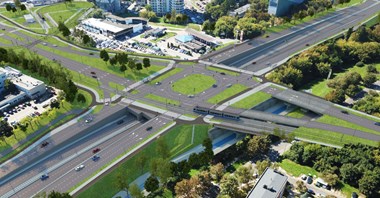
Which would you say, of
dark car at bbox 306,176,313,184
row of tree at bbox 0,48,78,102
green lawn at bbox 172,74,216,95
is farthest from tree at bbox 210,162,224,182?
row of tree at bbox 0,48,78,102

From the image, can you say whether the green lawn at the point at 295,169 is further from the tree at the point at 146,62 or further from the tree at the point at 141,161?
the tree at the point at 146,62

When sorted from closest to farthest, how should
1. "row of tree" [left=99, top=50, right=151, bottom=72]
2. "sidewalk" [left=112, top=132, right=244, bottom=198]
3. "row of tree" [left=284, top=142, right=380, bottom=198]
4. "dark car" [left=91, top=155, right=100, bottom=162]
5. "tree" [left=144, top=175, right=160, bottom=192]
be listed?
"tree" [left=144, top=175, right=160, bottom=192] → "row of tree" [left=284, top=142, right=380, bottom=198] → "sidewalk" [left=112, top=132, right=244, bottom=198] → "dark car" [left=91, top=155, right=100, bottom=162] → "row of tree" [left=99, top=50, right=151, bottom=72]

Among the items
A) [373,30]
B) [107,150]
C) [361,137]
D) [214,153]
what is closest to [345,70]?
[373,30]

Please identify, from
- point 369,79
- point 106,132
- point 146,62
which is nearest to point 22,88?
point 106,132

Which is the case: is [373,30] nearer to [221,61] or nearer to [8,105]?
[221,61]

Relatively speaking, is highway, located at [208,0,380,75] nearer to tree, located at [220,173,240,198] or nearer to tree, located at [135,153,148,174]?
tree, located at [220,173,240,198]
